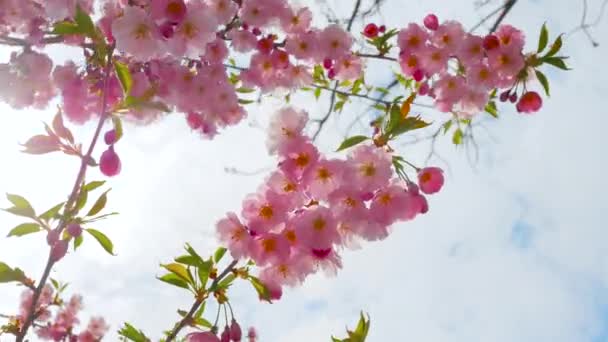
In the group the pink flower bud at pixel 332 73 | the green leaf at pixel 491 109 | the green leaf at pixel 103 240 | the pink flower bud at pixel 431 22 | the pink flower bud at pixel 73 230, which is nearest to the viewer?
the pink flower bud at pixel 73 230

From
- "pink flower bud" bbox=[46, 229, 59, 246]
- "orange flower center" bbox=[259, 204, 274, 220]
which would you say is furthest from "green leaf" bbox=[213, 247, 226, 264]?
"pink flower bud" bbox=[46, 229, 59, 246]

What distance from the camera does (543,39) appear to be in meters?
2.88

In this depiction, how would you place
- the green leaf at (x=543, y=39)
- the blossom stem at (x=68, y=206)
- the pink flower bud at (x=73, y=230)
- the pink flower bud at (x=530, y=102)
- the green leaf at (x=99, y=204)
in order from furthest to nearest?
1. the pink flower bud at (x=530, y=102)
2. the green leaf at (x=543, y=39)
3. the green leaf at (x=99, y=204)
4. the pink flower bud at (x=73, y=230)
5. the blossom stem at (x=68, y=206)

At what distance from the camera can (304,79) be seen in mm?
3213

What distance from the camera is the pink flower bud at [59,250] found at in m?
1.47

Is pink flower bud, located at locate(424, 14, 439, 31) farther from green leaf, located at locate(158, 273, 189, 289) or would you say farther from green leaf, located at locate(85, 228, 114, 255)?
green leaf, located at locate(85, 228, 114, 255)

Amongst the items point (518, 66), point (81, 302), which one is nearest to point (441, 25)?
point (518, 66)

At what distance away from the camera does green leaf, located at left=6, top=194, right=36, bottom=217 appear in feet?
5.87

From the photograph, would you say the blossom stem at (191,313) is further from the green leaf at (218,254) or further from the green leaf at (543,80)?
the green leaf at (543,80)

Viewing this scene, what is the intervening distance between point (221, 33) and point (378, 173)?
1.34 metres

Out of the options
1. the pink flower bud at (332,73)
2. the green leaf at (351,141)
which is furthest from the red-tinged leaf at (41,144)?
the pink flower bud at (332,73)

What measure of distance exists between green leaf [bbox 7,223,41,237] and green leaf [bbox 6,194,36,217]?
0.08 meters

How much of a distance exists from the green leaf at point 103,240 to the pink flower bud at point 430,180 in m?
1.14

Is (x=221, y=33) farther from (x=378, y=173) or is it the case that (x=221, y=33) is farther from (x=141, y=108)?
(x=378, y=173)
